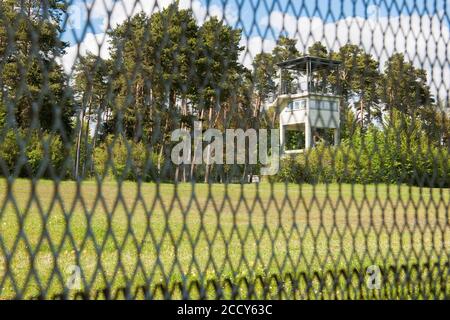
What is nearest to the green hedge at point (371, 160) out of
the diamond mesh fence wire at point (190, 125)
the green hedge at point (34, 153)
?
the diamond mesh fence wire at point (190, 125)

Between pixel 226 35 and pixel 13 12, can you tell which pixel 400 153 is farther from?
pixel 13 12

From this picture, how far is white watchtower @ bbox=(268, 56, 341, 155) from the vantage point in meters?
2.33

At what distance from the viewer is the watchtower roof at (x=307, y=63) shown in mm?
2410

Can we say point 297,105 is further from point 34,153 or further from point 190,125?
point 34,153

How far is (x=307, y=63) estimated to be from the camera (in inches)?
101

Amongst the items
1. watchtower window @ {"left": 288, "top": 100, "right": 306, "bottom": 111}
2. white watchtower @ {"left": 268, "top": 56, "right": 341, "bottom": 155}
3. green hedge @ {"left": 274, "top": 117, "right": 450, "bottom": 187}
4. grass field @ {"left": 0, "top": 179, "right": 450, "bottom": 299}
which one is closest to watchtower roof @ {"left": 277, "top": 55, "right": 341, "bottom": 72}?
white watchtower @ {"left": 268, "top": 56, "right": 341, "bottom": 155}

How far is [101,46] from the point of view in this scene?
169cm

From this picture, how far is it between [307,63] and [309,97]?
0.17 metres

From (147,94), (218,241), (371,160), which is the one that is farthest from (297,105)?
(218,241)

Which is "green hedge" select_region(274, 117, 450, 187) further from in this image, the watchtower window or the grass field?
the watchtower window

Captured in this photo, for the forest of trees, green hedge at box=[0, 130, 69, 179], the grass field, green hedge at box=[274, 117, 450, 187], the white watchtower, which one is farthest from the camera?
green hedge at box=[274, 117, 450, 187]

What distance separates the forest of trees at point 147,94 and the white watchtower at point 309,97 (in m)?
0.07

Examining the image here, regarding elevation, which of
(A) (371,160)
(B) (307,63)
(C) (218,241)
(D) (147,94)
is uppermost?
(B) (307,63)
